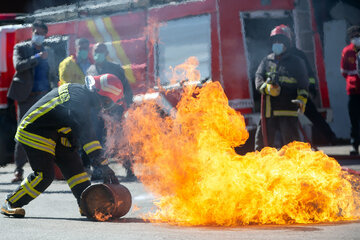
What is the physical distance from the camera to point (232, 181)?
5930 mm

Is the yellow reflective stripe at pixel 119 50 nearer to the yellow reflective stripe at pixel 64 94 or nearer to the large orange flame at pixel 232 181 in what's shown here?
the large orange flame at pixel 232 181

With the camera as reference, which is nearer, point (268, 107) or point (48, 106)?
point (48, 106)

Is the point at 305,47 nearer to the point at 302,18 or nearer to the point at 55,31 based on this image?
the point at 302,18

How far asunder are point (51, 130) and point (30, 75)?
3314 millimetres

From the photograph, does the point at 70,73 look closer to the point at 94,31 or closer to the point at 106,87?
the point at 94,31

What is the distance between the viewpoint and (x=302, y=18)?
35.0 ft

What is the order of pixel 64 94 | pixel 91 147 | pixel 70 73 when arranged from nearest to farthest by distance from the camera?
pixel 91 147 < pixel 64 94 < pixel 70 73

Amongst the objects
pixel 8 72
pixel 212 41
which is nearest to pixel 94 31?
pixel 8 72

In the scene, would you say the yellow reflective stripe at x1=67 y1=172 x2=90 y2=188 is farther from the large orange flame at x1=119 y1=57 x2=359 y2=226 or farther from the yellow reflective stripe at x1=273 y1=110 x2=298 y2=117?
the yellow reflective stripe at x1=273 y1=110 x2=298 y2=117

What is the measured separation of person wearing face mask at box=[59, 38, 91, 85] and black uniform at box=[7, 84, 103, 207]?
10.8 ft

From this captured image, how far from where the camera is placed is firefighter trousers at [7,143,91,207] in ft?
21.1

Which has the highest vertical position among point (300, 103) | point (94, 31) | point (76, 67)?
point (94, 31)

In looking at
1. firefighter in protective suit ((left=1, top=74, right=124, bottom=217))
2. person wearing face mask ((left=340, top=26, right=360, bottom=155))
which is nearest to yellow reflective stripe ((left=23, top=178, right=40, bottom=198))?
firefighter in protective suit ((left=1, top=74, right=124, bottom=217))

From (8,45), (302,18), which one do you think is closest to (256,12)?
(302,18)
